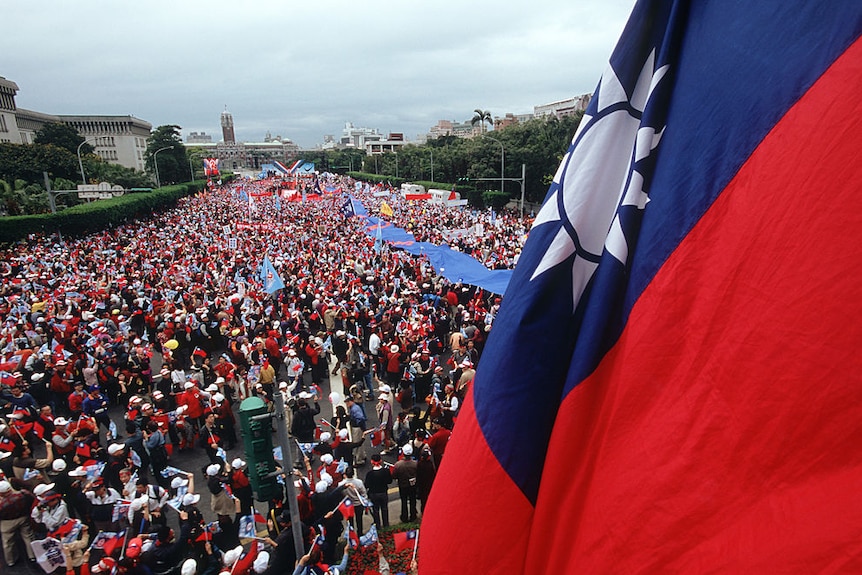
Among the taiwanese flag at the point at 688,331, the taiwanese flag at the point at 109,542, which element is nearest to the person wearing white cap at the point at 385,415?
→ the taiwanese flag at the point at 109,542

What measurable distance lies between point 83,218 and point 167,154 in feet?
157

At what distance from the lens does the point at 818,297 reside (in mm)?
1689

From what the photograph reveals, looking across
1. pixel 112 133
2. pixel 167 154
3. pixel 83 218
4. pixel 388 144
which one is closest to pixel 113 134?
pixel 112 133

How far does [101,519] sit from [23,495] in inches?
46.0

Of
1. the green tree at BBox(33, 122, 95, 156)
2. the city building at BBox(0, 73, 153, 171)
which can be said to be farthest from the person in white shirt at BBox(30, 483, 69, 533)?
the city building at BBox(0, 73, 153, 171)

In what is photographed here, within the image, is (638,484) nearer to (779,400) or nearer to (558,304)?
(779,400)

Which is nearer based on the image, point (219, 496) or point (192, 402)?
point (219, 496)

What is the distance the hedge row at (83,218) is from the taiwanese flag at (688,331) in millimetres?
41431

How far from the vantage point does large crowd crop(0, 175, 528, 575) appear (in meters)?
6.94

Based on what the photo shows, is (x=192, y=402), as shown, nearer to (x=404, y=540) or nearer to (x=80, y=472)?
(x=80, y=472)

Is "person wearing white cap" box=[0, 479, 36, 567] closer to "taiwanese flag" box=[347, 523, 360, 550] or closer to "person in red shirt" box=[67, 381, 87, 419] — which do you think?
"person in red shirt" box=[67, 381, 87, 419]

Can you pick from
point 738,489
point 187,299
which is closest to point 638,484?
point 738,489

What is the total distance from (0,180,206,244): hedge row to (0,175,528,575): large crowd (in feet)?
32.9

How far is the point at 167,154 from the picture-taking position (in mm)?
79688
